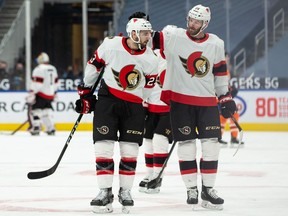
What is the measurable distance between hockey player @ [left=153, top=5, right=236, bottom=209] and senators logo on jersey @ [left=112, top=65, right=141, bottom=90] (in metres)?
0.31

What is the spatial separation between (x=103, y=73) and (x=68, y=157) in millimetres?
4532

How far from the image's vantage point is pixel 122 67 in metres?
5.50

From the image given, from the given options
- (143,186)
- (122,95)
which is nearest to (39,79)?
(143,186)

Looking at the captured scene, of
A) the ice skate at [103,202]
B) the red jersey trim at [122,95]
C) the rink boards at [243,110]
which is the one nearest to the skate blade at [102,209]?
the ice skate at [103,202]

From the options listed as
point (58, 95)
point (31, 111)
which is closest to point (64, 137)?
point (31, 111)

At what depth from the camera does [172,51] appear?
576cm

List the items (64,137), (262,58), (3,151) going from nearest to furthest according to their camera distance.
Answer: (3,151) → (64,137) → (262,58)

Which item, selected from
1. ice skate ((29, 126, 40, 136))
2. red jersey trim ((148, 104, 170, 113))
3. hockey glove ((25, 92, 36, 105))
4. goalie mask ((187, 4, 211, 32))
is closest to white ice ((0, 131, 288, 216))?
red jersey trim ((148, 104, 170, 113))

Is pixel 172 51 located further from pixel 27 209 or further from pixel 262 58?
pixel 262 58

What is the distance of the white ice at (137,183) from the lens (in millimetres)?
5539

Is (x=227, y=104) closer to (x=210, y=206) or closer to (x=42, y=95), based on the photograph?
(x=210, y=206)

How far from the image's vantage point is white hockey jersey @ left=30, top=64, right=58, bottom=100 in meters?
15.0

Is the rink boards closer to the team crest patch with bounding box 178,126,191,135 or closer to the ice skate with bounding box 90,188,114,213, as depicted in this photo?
the team crest patch with bounding box 178,126,191,135

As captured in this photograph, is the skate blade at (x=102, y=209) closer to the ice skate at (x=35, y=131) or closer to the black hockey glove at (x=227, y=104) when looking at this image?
the black hockey glove at (x=227, y=104)
